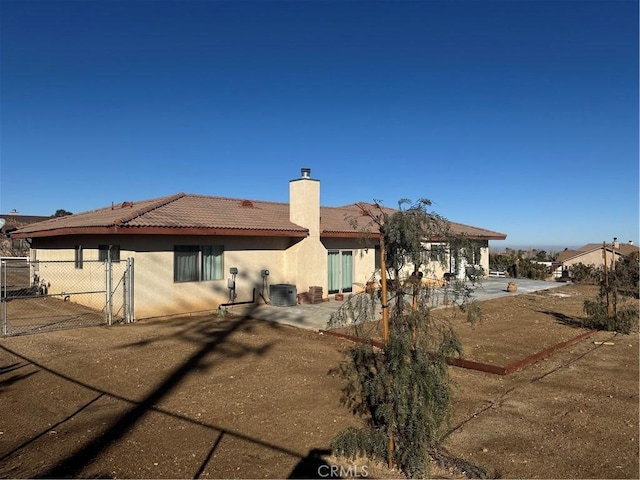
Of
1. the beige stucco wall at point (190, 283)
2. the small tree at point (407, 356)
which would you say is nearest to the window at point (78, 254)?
the beige stucco wall at point (190, 283)

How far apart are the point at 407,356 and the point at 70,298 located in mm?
15856

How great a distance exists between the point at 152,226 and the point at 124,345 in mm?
3943

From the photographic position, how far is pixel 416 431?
15.1ft

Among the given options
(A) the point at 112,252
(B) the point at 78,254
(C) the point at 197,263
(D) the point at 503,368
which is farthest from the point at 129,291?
(D) the point at 503,368

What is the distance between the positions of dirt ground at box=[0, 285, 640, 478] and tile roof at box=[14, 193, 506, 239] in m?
3.32

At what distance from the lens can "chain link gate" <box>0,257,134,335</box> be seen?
480 inches

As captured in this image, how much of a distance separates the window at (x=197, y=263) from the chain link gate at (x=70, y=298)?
1.53 m

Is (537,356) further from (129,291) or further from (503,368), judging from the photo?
(129,291)

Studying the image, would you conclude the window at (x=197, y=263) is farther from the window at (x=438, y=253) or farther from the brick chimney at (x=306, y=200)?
the window at (x=438, y=253)

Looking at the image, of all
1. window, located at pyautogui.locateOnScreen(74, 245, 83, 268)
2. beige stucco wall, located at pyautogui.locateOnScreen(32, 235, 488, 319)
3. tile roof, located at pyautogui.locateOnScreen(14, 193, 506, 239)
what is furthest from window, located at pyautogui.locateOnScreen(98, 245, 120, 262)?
window, located at pyautogui.locateOnScreen(74, 245, 83, 268)

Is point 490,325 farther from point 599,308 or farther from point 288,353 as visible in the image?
point 288,353

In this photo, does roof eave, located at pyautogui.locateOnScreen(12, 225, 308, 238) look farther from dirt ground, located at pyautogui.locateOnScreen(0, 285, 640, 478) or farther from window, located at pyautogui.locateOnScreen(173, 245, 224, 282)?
dirt ground, located at pyautogui.locateOnScreen(0, 285, 640, 478)

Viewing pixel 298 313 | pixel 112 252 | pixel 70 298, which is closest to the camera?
pixel 112 252

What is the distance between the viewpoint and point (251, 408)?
6410 mm
